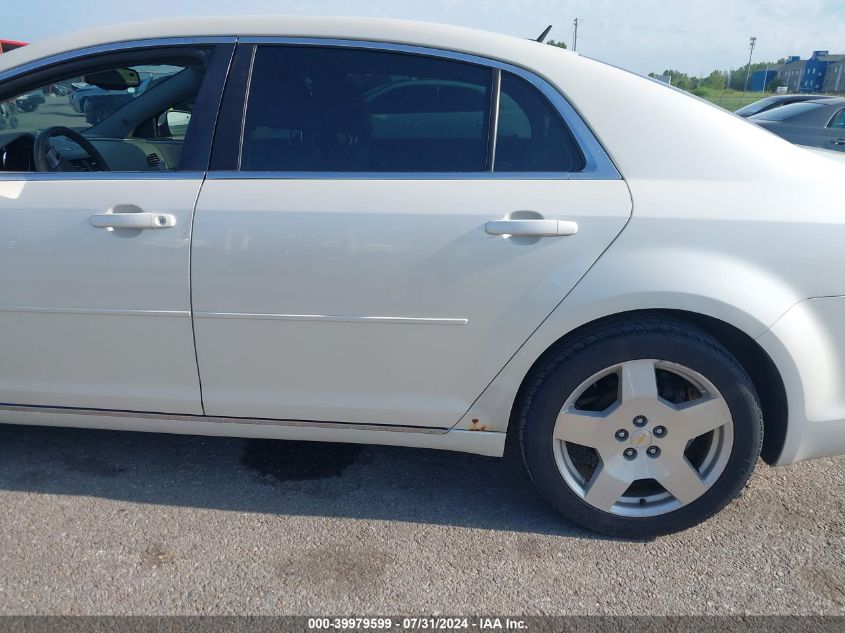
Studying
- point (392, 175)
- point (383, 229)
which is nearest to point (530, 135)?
point (392, 175)

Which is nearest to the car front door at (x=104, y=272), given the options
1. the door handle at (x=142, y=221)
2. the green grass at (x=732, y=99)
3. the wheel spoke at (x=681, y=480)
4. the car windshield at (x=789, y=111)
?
the door handle at (x=142, y=221)

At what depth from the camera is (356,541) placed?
2.41 meters

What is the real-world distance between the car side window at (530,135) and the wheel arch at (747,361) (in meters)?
0.52

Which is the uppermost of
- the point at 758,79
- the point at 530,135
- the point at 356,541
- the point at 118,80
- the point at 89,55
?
the point at 89,55

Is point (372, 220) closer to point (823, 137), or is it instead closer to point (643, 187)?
point (643, 187)

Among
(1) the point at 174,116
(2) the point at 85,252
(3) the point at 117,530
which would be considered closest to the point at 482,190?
(2) the point at 85,252

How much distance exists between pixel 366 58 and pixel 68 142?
1556 millimetres

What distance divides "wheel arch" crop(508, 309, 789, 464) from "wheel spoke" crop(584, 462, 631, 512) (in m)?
0.36

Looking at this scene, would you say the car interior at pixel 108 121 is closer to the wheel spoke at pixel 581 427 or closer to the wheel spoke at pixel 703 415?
the wheel spoke at pixel 581 427

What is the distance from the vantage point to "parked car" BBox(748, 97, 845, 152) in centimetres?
945

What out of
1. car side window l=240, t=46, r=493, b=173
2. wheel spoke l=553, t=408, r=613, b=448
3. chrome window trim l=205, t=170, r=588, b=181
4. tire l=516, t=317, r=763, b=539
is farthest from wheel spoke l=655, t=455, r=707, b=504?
car side window l=240, t=46, r=493, b=173

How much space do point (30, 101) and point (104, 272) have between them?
3.49ft

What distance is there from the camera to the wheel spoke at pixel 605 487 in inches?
93.7

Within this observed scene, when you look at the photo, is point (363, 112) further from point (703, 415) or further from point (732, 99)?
point (732, 99)
